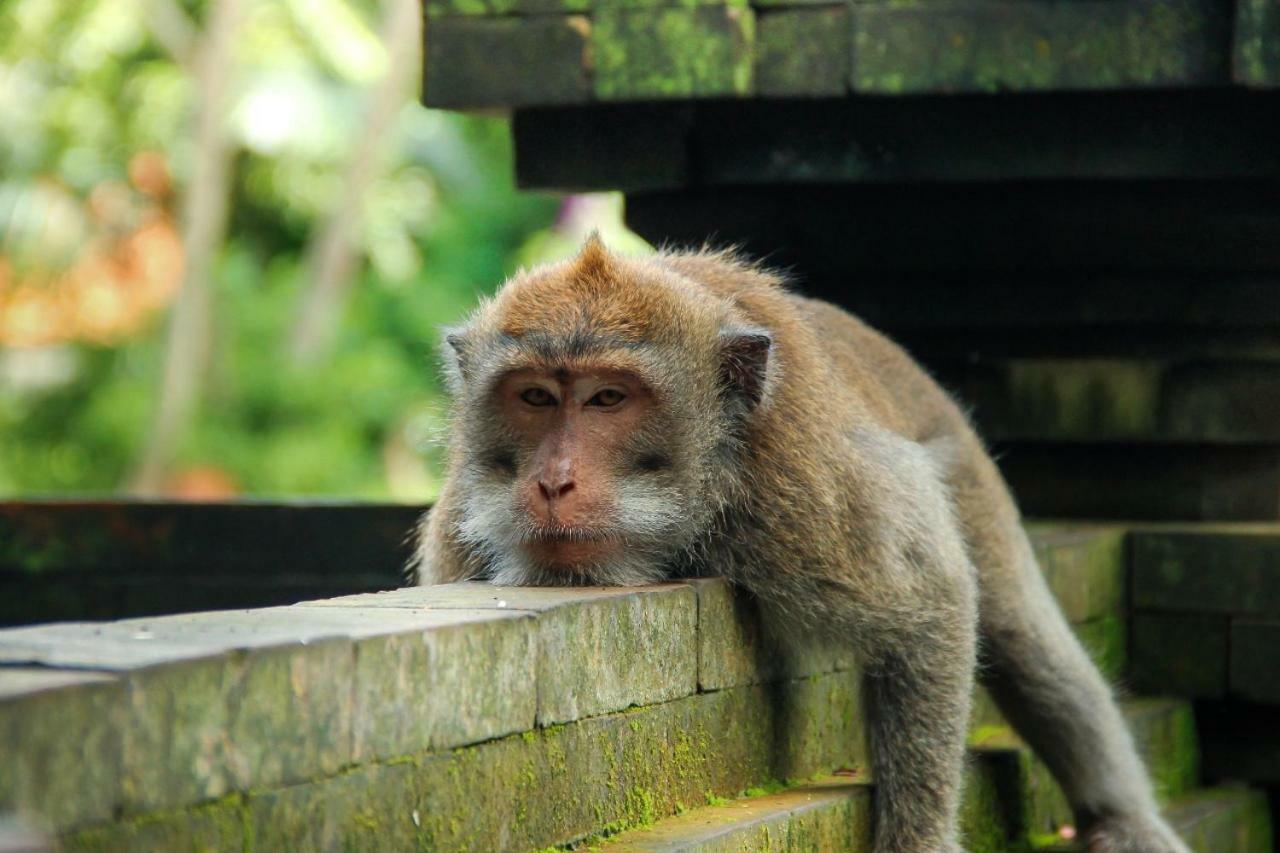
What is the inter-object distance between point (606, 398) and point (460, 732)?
1.18 meters

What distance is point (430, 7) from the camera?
6.12 meters

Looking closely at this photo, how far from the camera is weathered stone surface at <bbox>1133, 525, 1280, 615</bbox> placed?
6.73 m

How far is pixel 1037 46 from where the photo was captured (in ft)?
19.5

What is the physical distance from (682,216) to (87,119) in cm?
1557

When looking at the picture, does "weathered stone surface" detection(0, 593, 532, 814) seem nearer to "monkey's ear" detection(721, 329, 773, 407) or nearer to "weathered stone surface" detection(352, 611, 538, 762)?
"weathered stone surface" detection(352, 611, 538, 762)

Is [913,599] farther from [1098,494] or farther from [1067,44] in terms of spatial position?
[1098,494]

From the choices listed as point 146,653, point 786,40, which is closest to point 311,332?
point 786,40

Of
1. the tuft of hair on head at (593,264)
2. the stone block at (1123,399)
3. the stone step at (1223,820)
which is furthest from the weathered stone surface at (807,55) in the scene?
the stone step at (1223,820)

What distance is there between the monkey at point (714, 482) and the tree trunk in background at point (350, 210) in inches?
563

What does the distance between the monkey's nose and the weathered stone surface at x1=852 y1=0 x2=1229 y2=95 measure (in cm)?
232

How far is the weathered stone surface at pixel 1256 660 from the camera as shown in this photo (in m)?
6.71

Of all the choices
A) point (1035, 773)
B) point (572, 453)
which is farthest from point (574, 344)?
point (1035, 773)

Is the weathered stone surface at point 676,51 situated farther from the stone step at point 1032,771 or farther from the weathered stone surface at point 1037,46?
the stone step at point 1032,771

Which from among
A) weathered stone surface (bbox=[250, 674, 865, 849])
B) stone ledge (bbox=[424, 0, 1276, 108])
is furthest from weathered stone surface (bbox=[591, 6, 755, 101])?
weathered stone surface (bbox=[250, 674, 865, 849])
